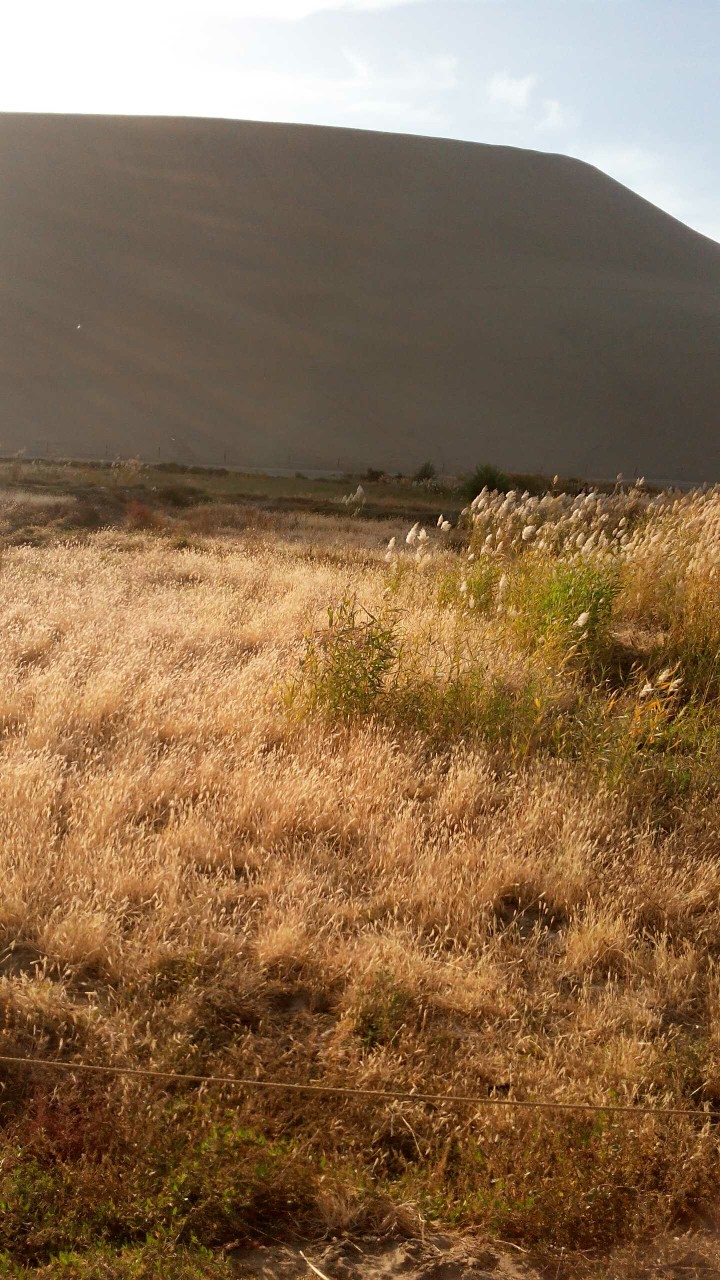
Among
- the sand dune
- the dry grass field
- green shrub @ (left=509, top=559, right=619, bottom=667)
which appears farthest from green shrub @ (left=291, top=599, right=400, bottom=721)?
the sand dune

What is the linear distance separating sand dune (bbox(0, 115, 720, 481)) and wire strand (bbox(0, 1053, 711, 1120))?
125 ft

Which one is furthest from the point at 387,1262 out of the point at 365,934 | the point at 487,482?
the point at 487,482

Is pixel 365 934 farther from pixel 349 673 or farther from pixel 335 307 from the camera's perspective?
pixel 335 307

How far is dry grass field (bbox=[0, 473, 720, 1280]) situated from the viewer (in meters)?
2.15

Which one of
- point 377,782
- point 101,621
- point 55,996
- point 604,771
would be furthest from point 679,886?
point 101,621

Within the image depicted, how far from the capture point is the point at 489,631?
19.6 ft

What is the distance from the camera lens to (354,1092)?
7.83 feet

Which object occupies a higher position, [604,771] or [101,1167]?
[604,771]

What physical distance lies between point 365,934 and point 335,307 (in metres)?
52.6

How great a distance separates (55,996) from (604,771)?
252cm

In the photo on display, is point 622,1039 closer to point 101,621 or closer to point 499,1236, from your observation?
point 499,1236

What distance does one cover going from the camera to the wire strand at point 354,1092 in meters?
2.35

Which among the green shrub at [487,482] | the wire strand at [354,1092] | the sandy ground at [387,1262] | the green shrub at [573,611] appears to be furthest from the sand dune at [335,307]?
the sandy ground at [387,1262]

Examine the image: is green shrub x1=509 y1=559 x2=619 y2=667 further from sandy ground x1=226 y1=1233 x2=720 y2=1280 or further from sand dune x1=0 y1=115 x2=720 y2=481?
sand dune x1=0 y1=115 x2=720 y2=481
